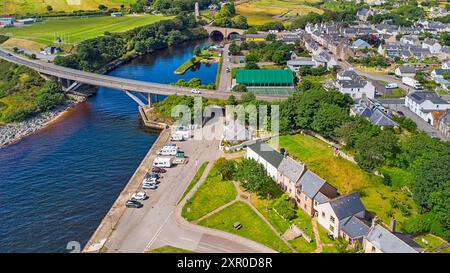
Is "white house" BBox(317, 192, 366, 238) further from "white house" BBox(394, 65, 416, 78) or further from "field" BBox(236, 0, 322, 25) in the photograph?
"field" BBox(236, 0, 322, 25)

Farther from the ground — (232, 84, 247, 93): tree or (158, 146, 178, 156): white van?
(232, 84, 247, 93): tree

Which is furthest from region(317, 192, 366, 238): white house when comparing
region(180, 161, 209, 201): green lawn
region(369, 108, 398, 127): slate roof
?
region(369, 108, 398, 127): slate roof

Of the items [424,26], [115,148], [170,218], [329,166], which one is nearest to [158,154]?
[115,148]

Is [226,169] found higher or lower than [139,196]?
higher

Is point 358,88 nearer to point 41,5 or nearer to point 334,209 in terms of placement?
point 334,209

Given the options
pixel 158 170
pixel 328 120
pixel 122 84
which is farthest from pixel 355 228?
pixel 122 84

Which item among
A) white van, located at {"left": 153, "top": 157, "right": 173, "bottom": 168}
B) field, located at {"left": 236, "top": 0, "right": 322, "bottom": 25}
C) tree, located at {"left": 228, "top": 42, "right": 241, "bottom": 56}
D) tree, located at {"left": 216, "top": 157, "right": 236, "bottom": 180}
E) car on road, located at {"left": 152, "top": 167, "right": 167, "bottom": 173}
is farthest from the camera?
field, located at {"left": 236, "top": 0, "right": 322, "bottom": 25}
